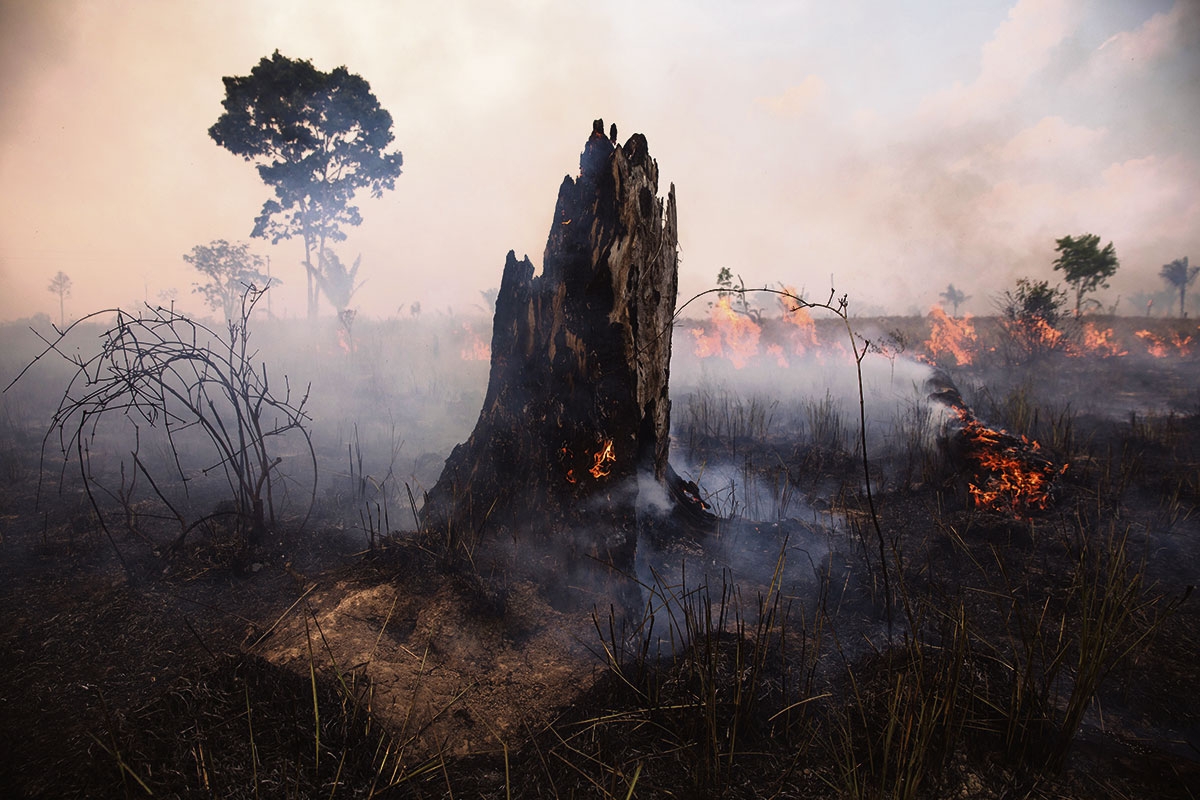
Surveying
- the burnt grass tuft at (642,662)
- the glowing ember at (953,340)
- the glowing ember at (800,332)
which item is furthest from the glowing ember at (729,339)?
the burnt grass tuft at (642,662)

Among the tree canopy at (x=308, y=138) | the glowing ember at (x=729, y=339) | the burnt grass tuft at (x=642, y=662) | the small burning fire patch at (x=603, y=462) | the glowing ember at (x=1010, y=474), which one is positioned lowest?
the burnt grass tuft at (x=642, y=662)

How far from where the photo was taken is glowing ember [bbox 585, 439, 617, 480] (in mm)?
3582

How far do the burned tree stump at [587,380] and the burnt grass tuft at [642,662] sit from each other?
0.57 m

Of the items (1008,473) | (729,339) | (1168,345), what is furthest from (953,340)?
(1008,473)

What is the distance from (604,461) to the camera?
3.59 metres

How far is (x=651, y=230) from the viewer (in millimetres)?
3863

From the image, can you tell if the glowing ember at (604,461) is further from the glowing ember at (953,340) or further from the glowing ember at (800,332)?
the glowing ember at (953,340)

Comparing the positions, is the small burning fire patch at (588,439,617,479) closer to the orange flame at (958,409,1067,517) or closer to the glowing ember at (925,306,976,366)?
the orange flame at (958,409,1067,517)

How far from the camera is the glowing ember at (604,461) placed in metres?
3.58

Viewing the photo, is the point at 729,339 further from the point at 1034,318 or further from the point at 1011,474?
the point at 1011,474

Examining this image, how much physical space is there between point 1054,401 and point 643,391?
1188 cm

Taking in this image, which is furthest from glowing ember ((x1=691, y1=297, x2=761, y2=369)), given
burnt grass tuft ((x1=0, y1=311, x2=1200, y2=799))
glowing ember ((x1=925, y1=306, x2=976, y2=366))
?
burnt grass tuft ((x1=0, y1=311, x2=1200, y2=799))

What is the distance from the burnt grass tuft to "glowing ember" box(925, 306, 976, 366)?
13624mm

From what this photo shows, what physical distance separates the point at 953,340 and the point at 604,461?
861 inches
